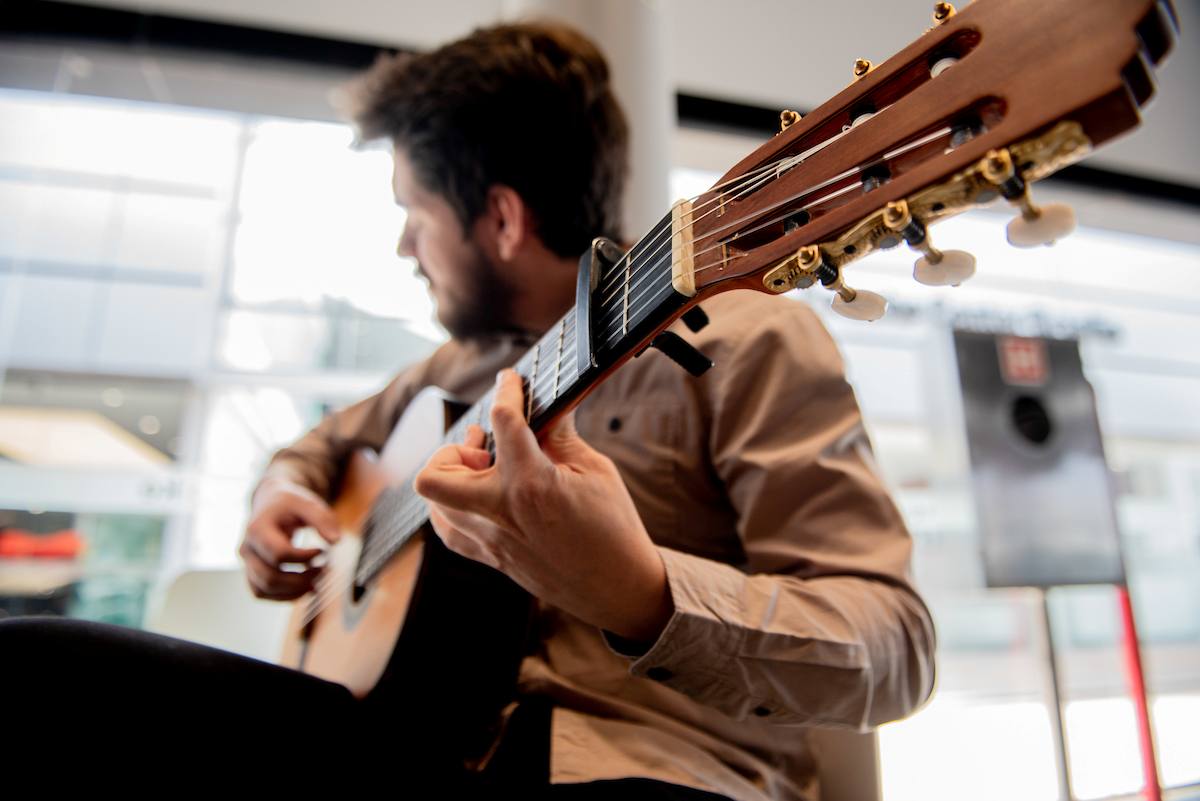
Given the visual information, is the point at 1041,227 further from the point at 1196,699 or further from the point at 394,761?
the point at 1196,699

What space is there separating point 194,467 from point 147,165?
108 centimetres

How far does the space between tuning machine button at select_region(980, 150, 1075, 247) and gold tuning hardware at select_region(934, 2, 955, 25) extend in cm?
10

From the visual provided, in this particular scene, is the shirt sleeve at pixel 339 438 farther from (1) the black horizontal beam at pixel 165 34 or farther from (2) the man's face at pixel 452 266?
(1) the black horizontal beam at pixel 165 34

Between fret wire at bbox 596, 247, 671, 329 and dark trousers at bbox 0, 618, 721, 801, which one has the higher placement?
fret wire at bbox 596, 247, 671, 329

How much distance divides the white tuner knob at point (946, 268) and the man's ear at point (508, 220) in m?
0.65

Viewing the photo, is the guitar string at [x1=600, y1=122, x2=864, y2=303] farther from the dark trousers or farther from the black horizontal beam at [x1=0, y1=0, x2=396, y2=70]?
the black horizontal beam at [x1=0, y1=0, x2=396, y2=70]

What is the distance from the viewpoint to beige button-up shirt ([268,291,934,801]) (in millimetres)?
542

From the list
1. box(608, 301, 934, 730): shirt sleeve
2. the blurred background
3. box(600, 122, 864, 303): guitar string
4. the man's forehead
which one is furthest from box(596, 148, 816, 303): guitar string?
the blurred background

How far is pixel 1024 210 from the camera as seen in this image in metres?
0.27

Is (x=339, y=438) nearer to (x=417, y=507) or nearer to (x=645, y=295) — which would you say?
(x=417, y=507)

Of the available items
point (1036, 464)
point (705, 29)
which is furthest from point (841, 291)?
point (705, 29)

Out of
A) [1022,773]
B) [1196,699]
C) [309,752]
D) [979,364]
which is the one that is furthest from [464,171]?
[1196,699]

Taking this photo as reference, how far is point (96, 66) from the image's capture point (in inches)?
77.9

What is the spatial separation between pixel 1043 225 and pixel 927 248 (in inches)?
1.9
